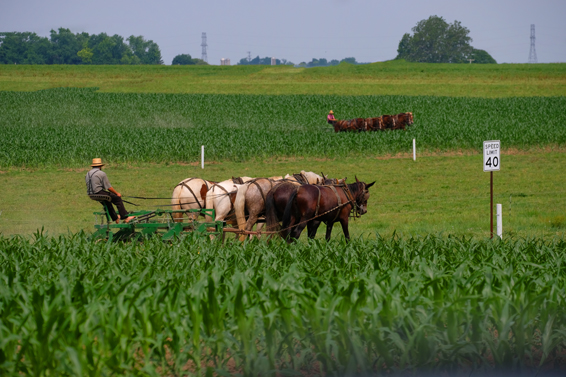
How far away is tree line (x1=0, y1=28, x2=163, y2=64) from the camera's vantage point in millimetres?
126613

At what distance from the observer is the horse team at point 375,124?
3300cm

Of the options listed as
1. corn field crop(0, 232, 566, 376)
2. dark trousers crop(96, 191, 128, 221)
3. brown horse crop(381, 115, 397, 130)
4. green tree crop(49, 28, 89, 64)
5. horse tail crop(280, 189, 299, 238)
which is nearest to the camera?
corn field crop(0, 232, 566, 376)

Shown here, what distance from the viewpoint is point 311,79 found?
2712 inches

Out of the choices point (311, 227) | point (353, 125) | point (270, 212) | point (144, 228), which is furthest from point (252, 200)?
point (353, 125)

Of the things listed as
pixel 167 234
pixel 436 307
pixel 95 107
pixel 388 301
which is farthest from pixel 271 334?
pixel 95 107

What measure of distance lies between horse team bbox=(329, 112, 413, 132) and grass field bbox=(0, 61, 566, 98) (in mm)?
24007

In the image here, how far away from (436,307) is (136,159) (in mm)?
21903

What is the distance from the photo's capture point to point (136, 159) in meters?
25.5

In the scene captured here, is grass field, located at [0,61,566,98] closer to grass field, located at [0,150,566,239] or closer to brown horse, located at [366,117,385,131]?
brown horse, located at [366,117,385,131]

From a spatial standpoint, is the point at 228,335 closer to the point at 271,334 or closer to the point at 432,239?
the point at 271,334

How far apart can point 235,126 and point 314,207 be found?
27.3m

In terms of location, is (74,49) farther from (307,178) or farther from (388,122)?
(307,178)

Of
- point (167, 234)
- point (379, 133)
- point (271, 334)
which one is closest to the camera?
point (271, 334)

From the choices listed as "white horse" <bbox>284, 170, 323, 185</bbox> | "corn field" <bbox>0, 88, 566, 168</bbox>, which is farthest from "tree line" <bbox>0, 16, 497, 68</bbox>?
"white horse" <bbox>284, 170, 323, 185</bbox>
